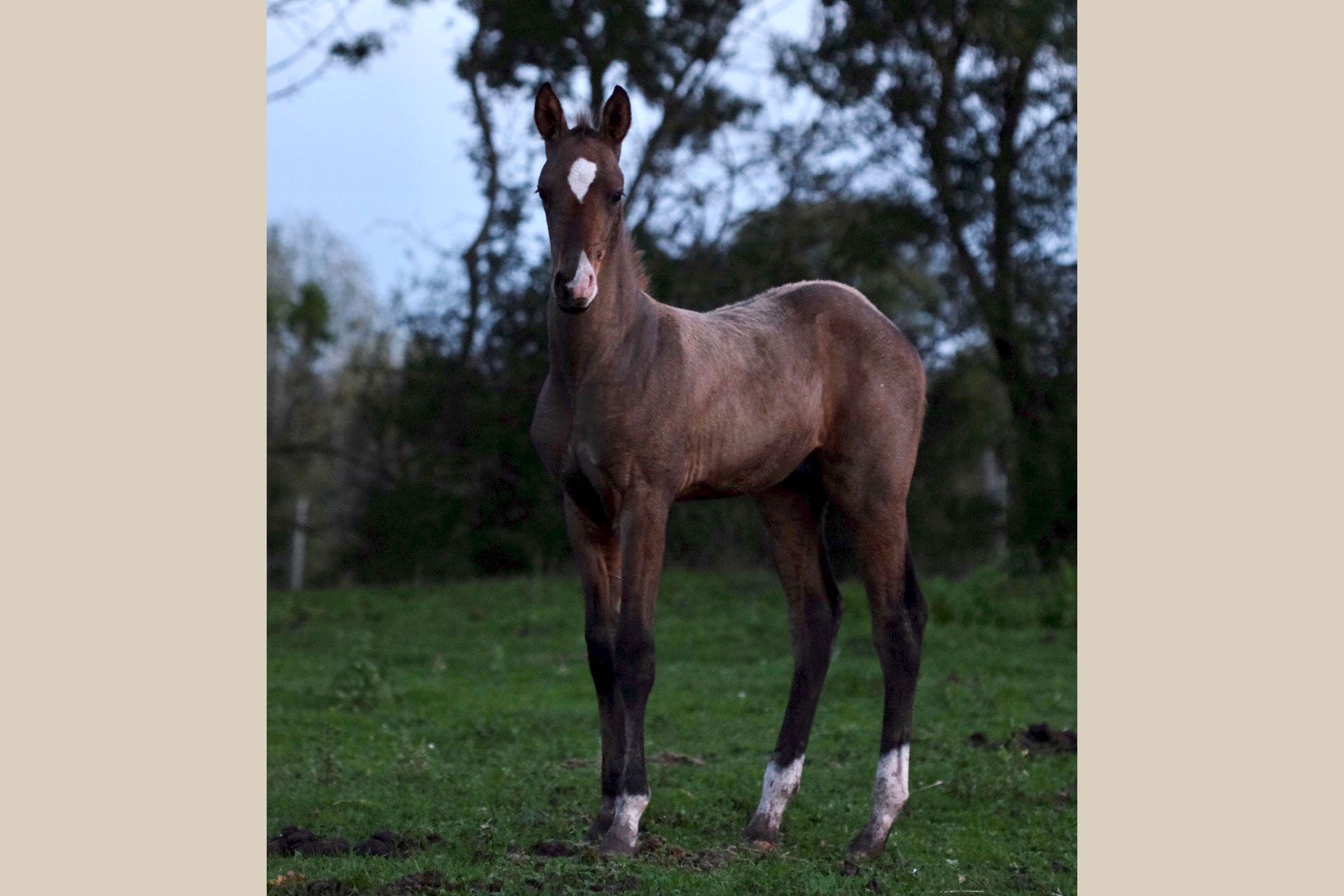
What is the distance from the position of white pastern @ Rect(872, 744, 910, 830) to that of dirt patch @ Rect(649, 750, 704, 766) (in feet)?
6.33

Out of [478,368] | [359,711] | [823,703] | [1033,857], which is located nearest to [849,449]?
[1033,857]

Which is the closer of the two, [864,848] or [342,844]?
[342,844]

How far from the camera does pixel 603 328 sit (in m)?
5.27

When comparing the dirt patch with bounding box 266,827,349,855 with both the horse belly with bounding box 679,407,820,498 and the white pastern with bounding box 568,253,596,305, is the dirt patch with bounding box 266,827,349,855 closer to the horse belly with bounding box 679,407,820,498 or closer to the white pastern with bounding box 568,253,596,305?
the horse belly with bounding box 679,407,820,498

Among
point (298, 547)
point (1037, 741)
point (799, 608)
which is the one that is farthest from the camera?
point (298, 547)

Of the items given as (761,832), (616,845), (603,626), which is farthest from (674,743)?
(616,845)

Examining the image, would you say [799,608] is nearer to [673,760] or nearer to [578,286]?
[673,760]

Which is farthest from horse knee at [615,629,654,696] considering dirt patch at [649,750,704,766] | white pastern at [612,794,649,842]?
dirt patch at [649,750,704,766]

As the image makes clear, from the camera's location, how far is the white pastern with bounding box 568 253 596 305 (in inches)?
187

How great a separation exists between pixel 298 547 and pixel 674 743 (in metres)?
16.3

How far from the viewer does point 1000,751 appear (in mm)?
7207

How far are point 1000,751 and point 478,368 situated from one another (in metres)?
10.2

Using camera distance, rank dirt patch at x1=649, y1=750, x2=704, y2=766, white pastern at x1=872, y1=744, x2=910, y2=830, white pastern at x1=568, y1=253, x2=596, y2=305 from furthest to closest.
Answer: dirt patch at x1=649, y1=750, x2=704, y2=766
white pastern at x1=872, y1=744, x2=910, y2=830
white pastern at x1=568, y1=253, x2=596, y2=305

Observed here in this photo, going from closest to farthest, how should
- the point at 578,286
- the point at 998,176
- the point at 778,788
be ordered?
the point at 578,286 → the point at 778,788 → the point at 998,176
